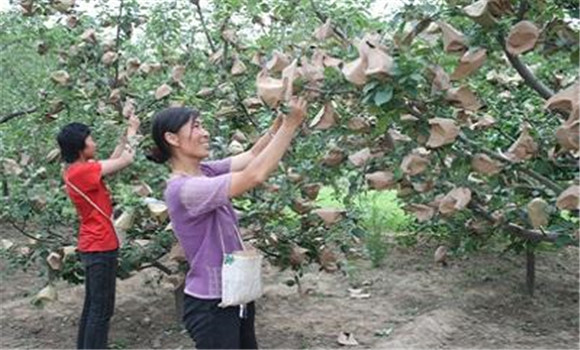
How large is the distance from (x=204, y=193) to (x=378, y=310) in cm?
288

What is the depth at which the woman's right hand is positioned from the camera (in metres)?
2.02

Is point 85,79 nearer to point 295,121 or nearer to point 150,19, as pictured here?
point 150,19

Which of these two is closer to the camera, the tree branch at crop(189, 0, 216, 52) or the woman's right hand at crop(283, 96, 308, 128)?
the woman's right hand at crop(283, 96, 308, 128)

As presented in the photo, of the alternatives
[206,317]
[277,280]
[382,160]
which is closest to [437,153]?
[382,160]

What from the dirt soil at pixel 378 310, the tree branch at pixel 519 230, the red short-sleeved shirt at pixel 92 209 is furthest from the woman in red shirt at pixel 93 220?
the tree branch at pixel 519 230

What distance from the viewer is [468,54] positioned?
1.86 meters

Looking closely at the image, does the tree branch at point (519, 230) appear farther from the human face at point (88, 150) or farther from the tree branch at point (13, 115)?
the tree branch at point (13, 115)

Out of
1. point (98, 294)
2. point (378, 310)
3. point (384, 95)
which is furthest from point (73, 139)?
point (378, 310)

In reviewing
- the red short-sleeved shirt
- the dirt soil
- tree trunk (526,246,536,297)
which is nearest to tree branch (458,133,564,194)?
the red short-sleeved shirt

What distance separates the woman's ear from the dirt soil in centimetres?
218

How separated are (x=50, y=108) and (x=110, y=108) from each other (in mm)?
366

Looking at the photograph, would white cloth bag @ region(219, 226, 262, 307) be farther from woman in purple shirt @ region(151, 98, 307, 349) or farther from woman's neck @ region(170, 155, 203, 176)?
woman's neck @ region(170, 155, 203, 176)

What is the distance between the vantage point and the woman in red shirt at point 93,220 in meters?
3.44

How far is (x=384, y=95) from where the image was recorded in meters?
1.73
